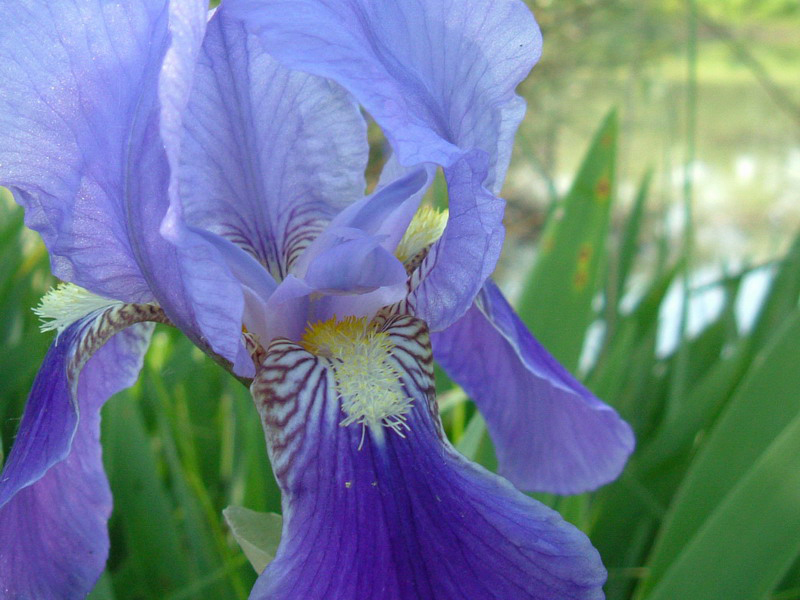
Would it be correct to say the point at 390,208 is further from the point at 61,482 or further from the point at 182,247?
the point at 61,482

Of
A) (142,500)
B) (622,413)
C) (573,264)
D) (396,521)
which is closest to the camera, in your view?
(396,521)

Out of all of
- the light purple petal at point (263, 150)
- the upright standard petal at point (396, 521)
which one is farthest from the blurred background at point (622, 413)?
the light purple petal at point (263, 150)

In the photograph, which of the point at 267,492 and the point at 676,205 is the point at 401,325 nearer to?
the point at 267,492

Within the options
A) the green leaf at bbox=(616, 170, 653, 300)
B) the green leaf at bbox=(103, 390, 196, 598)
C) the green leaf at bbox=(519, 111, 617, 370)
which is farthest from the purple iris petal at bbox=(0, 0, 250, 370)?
the green leaf at bbox=(616, 170, 653, 300)

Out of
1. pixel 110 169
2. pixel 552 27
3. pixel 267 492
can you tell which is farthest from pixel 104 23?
pixel 552 27

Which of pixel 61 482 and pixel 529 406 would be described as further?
pixel 529 406

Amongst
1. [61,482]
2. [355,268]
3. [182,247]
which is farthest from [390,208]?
[61,482]

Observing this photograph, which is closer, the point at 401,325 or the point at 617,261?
the point at 401,325
